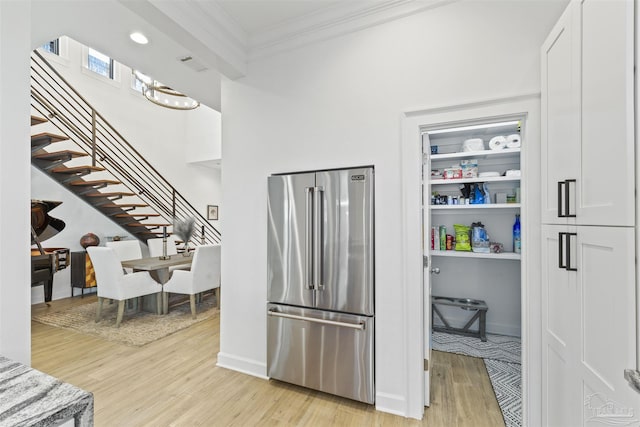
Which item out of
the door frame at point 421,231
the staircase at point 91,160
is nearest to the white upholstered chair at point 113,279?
the staircase at point 91,160

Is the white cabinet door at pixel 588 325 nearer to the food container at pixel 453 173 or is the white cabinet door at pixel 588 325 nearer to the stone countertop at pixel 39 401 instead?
the stone countertop at pixel 39 401

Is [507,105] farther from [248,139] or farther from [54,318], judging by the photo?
[54,318]

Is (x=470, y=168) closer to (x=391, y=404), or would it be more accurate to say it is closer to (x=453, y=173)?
(x=453, y=173)

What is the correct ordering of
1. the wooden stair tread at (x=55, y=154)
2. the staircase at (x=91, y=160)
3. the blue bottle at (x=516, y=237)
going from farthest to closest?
the staircase at (x=91, y=160), the wooden stair tread at (x=55, y=154), the blue bottle at (x=516, y=237)

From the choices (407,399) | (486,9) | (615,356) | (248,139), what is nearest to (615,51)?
(615,356)

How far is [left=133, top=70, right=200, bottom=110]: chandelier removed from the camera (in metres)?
3.55

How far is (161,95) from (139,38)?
59.4 inches

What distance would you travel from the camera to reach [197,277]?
154 inches

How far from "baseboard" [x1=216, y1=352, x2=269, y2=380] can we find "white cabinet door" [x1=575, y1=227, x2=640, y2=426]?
2110mm

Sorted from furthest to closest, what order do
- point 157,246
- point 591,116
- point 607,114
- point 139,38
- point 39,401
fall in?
point 157,246 < point 139,38 < point 591,116 < point 607,114 < point 39,401

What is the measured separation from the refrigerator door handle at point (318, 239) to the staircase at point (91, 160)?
11.5 ft

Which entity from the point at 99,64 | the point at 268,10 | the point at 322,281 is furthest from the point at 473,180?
the point at 99,64

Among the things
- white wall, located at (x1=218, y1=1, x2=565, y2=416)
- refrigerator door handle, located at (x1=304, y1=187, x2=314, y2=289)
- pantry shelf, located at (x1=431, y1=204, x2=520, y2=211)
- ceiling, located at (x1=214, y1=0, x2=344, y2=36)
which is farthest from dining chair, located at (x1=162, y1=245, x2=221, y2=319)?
pantry shelf, located at (x1=431, y1=204, x2=520, y2=211)

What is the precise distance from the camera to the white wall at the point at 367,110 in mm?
1821
